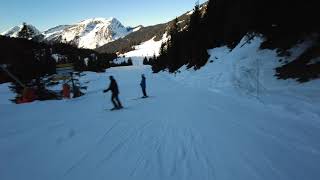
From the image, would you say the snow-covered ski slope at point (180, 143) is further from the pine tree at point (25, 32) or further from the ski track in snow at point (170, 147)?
the pine tree at point (25, 32)

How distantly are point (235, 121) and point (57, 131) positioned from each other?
21.5 feet

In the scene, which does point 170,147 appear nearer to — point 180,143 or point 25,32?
point 180,143

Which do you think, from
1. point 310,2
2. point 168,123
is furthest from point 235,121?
point 310,2

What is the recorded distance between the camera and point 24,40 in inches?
1673

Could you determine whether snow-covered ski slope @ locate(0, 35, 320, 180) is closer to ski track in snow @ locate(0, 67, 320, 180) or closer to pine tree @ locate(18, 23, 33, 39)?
ski track in snow @ locate(0, 67, 320, 180)

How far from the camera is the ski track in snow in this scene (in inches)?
257

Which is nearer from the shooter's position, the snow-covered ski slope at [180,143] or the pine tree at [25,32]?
the snow-covered ski slope at [180,143]

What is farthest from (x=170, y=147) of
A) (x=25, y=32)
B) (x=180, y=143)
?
(x=25, y=32)

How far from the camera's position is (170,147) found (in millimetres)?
8484

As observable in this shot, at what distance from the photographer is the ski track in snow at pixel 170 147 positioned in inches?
257

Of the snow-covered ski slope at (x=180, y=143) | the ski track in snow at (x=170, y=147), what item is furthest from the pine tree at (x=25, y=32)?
the ski track in snow at (x=170, y=147)

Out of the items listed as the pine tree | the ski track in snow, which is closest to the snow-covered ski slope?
the ski track in snow

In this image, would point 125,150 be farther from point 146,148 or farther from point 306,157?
point 306,157

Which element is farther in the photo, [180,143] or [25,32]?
[25,32]
